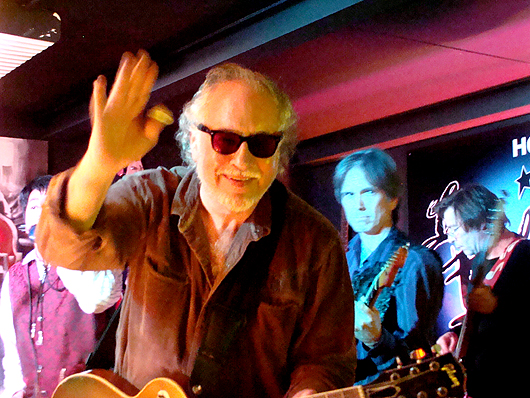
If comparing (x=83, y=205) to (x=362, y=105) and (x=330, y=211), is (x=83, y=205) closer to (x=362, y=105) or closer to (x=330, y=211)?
(x=330, y=211)

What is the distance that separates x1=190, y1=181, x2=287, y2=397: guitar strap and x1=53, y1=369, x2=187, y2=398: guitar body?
0.15 m

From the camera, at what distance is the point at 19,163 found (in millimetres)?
3680

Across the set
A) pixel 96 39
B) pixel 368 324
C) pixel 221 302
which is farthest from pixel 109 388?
pixel 96 39

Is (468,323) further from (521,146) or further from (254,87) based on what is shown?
(254,87)

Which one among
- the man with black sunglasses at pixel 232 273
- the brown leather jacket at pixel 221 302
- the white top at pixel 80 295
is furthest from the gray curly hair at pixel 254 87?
the white top at pixel 80 295

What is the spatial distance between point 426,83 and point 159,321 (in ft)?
6.84

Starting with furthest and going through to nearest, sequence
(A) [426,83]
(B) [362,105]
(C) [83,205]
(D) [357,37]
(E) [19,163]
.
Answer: (E) [19,163] → (B) [362,105] → (A) [426,83] → (D) [357,37] → (C) [83,205]

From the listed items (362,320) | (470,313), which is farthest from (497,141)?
(362,320)

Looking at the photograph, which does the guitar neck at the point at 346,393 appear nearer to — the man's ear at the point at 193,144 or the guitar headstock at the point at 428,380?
the guitar headstock at the point at 428,380

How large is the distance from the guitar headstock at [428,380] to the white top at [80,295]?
6.76ft

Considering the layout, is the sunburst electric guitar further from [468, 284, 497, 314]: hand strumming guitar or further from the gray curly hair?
[468, 284, 497, 314]: hand strumming guitar

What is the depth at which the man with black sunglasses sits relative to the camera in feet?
5.56

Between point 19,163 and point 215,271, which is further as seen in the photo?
point 19,163

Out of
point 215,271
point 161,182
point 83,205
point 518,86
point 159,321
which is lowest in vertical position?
point 159,321
